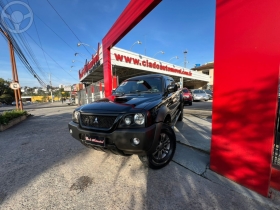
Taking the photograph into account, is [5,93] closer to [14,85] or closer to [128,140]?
[14,85]

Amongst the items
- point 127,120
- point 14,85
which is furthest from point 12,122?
Answer: point 127,120

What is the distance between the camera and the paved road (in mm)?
1680

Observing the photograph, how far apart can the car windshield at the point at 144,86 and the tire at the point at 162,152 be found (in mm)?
1072

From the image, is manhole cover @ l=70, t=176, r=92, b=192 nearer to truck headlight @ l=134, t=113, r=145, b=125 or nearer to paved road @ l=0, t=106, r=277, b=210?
paved road @ l=0, t=106, r=277, b=210

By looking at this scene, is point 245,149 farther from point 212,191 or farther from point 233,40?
point 233,40

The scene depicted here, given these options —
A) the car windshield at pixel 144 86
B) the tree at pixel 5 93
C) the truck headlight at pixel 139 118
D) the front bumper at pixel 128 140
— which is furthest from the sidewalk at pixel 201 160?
the tree at pixel 5 93

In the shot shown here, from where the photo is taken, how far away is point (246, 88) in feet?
5.92

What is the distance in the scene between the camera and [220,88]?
6.82 ft

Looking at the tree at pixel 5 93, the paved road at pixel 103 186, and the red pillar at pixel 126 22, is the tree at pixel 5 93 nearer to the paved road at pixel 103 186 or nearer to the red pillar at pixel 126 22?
the red pillar at pixel 126 22

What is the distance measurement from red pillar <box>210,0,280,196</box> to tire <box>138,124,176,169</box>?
74 centimetres

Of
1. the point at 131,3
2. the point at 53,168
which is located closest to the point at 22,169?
the point at 53,168

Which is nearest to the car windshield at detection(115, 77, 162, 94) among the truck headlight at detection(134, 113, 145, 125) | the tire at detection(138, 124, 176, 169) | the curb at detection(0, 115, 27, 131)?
the tire at detection(138, 124, 176, 169)

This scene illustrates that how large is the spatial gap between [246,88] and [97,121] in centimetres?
216

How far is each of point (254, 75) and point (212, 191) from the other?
161 centimetres
